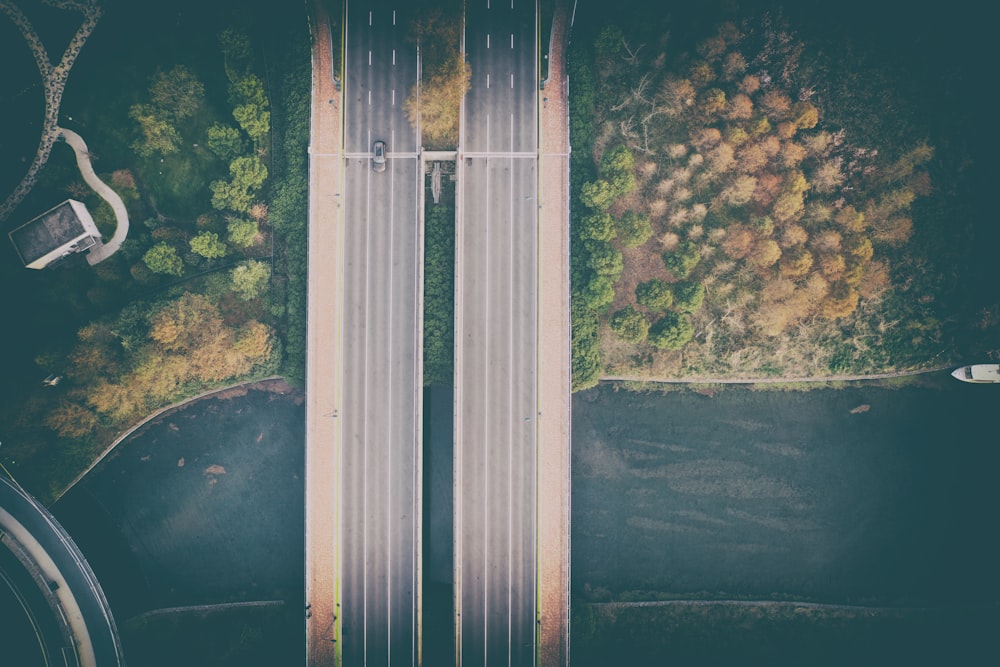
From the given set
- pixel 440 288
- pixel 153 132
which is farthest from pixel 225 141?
pixel 440 288

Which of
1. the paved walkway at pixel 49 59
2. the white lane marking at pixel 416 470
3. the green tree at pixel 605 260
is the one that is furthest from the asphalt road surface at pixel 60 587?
the green tree at pixel 605 260

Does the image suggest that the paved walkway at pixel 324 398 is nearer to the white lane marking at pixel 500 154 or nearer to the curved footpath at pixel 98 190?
the white lane marking at pixel 500 154

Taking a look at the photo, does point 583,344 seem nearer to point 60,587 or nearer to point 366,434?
point 366,434

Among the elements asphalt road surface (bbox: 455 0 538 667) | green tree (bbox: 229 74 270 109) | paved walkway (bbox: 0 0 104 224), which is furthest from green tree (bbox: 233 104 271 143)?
asphalt road surface (bbox: 455 0 538 667)

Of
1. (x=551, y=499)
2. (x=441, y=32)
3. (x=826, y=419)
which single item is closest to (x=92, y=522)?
(x=551, y=499)

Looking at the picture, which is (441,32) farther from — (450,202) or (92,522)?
(92,522)

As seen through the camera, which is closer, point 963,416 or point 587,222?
point 587,222
